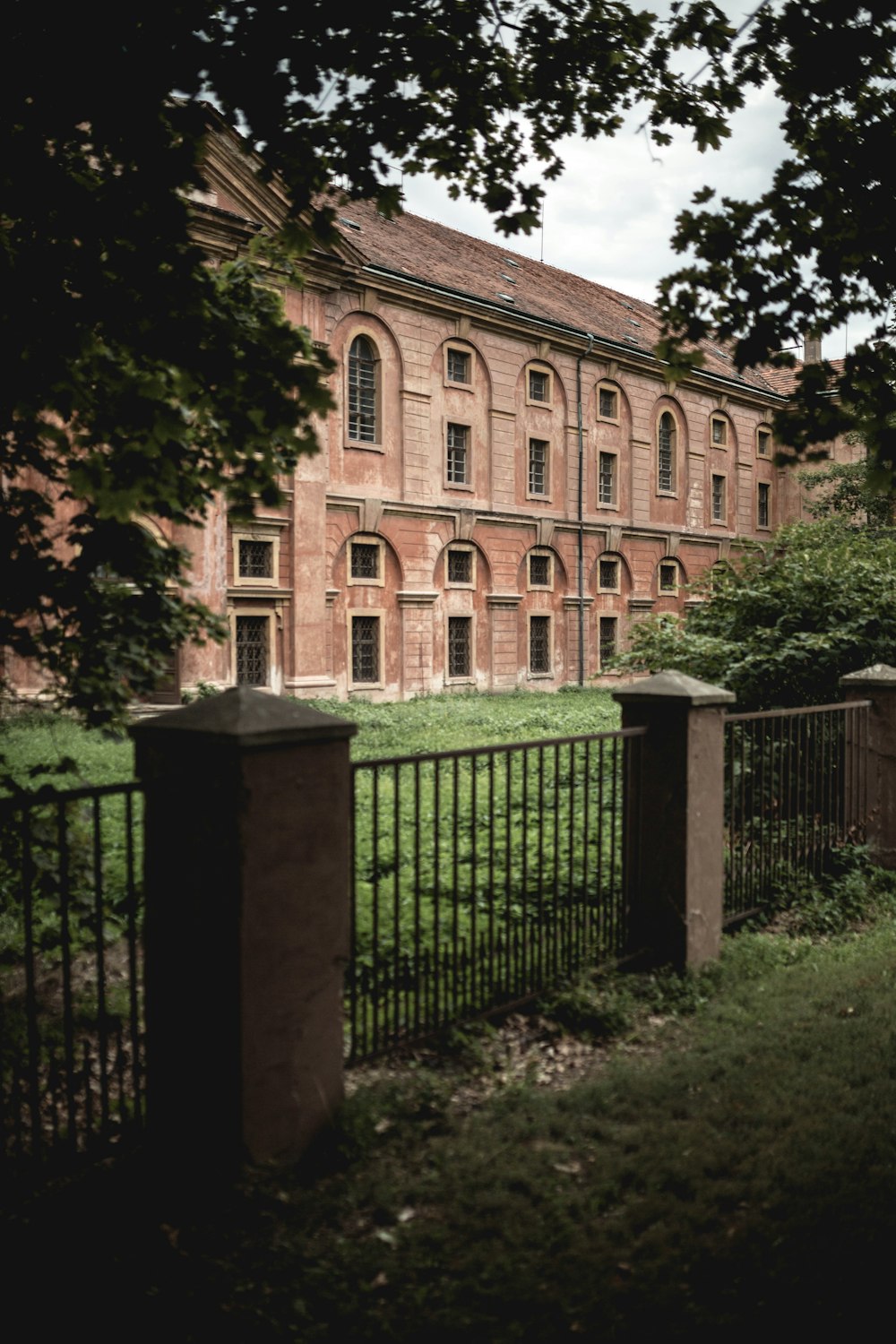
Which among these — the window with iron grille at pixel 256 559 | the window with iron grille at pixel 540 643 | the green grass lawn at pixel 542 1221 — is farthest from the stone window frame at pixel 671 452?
the green grass lawn at pixel 542 1221

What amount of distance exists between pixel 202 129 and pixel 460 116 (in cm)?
193

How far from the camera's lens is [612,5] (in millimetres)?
6676

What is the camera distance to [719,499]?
39719 mm

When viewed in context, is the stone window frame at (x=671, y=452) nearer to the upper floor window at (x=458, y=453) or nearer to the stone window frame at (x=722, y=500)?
the stone window frame at (x=722, y=500)

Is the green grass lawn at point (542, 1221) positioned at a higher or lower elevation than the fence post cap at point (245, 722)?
lower

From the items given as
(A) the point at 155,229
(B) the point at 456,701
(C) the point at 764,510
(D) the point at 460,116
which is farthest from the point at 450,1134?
(C) the point at 764,510

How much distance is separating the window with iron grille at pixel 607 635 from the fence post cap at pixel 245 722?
30143 mm

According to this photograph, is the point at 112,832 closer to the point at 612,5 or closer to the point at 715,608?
the point at 715,608

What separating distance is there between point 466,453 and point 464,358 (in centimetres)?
277

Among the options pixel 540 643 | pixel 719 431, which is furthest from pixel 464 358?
pixel 719 431

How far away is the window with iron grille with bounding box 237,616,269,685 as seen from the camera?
2405cm

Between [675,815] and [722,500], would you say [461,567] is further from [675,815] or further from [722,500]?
[675,815]

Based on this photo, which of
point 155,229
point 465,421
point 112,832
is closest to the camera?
point 155,229

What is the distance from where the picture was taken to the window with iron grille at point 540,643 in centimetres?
3186
